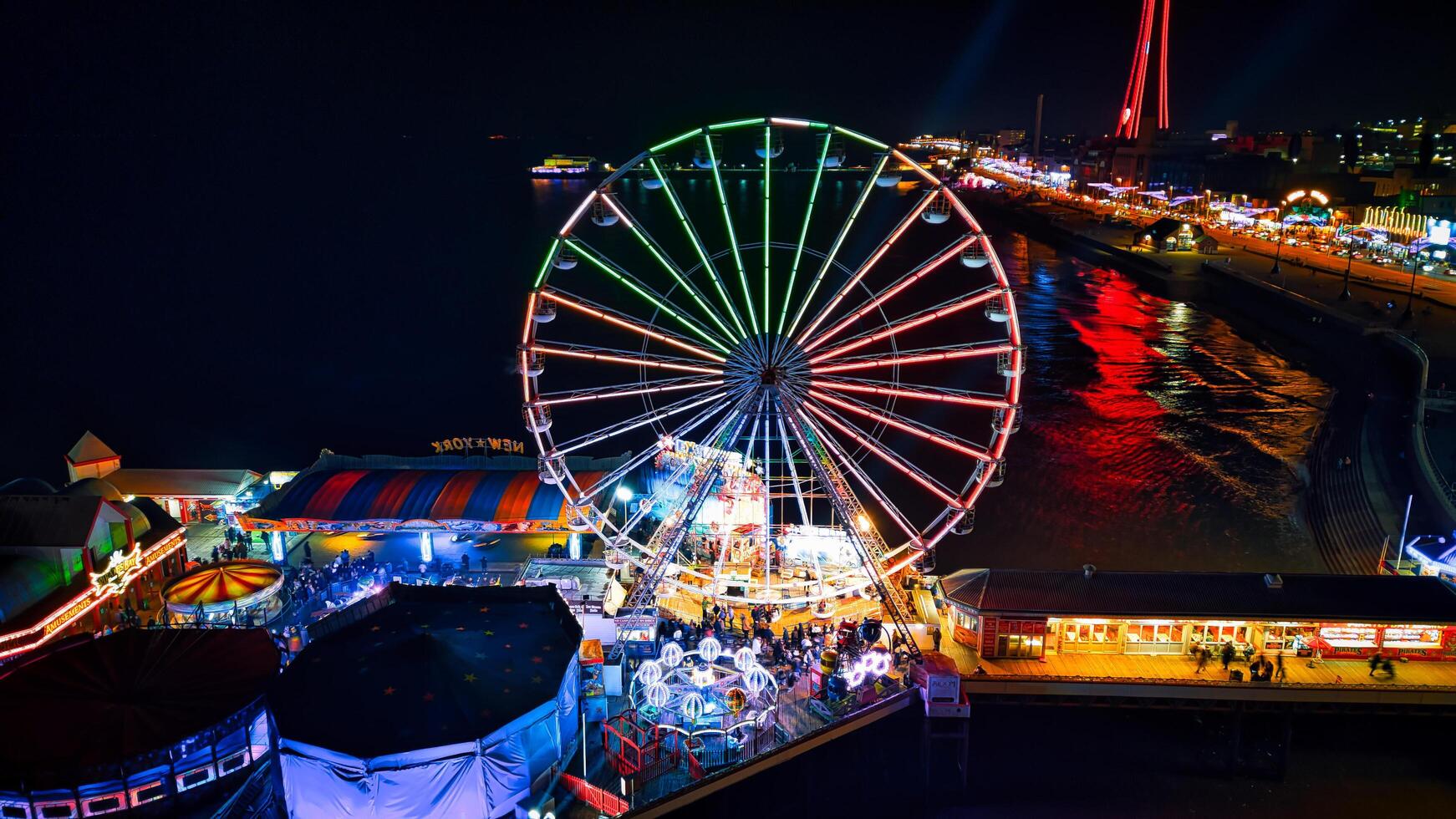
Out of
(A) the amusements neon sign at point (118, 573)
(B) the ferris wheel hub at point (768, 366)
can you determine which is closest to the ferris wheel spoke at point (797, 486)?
(B) the ferris wheel hub at point (768, 366)

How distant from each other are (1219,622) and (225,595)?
27261mm

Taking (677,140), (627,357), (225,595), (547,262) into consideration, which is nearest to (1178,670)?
(627,357)

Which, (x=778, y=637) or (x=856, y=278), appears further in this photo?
(x=778, y=637)

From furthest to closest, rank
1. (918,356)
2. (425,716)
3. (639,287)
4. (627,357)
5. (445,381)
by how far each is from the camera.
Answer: (445,381), (639,287), (627,357), (918,356), (425,716)

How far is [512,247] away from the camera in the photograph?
409 feet

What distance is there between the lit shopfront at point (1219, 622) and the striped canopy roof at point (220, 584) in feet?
65.2

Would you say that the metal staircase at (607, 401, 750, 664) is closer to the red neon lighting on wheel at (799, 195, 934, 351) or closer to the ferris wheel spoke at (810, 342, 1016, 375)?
the red neon lighting on wheel at (799, 195, 934, 351)

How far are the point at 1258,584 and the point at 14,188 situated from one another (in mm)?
222353

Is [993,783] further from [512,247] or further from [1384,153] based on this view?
[1384,153]

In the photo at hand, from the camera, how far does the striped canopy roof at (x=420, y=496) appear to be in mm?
34125

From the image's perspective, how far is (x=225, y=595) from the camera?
92.3 ft

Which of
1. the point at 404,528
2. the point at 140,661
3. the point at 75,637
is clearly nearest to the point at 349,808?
the point at 140,661

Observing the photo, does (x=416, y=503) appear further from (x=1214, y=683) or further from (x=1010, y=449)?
(x=1010, y=449)

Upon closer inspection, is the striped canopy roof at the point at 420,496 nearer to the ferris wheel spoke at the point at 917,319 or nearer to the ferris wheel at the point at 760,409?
the ferris wheel at the point at 760,409
